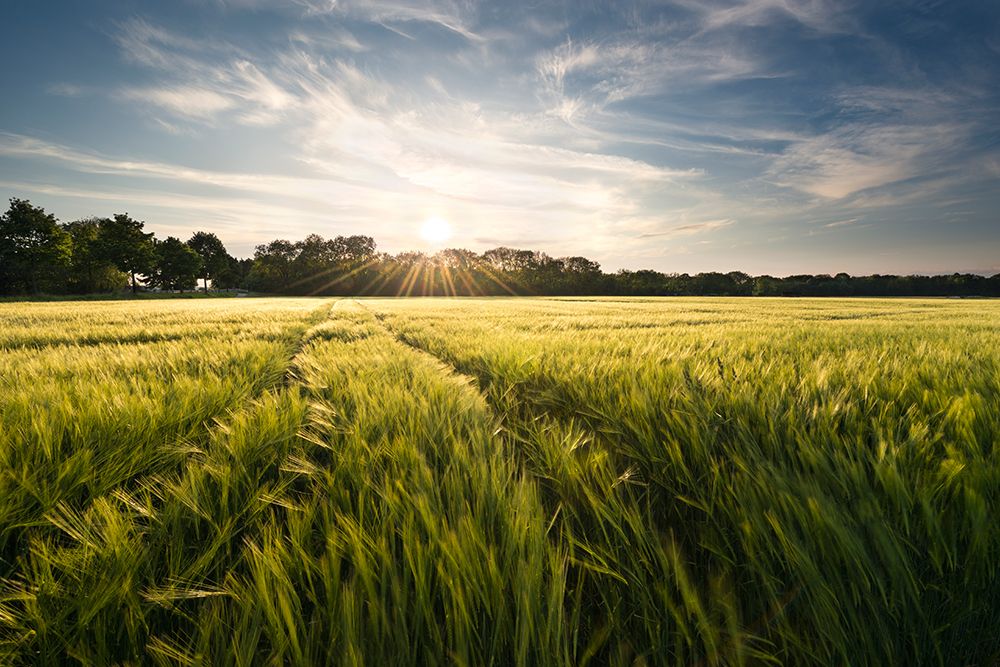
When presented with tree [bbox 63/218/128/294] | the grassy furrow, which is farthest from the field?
tree [bbox 63/218/128/294]

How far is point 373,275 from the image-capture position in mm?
79500

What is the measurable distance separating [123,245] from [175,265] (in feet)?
52.4

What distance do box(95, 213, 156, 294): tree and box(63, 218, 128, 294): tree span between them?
980 mm

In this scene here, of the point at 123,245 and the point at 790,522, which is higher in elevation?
the point at 123,245

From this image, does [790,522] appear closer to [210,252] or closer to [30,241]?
[30,241]

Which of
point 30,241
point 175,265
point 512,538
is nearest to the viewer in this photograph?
point 512,538

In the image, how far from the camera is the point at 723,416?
1401 mm

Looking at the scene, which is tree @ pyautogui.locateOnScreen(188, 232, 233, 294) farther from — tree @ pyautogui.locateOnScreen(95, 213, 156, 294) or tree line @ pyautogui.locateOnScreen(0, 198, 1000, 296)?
tree @ pyautogui.locateOnScreen(95, 213, 156, 294)

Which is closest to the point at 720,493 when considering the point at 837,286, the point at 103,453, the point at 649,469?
the point at 649,469

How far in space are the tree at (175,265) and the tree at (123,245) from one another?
38.3ft

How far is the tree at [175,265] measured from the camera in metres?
63.0

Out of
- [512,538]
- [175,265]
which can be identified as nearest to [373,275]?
[175,265]

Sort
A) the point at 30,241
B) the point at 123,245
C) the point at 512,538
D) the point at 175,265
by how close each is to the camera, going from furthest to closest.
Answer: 1. the point at 175,265
2. the point at 123,245
3. the point at 30,241
4. the point at 512,538

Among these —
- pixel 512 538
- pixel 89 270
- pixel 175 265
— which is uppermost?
pixel 175 265
